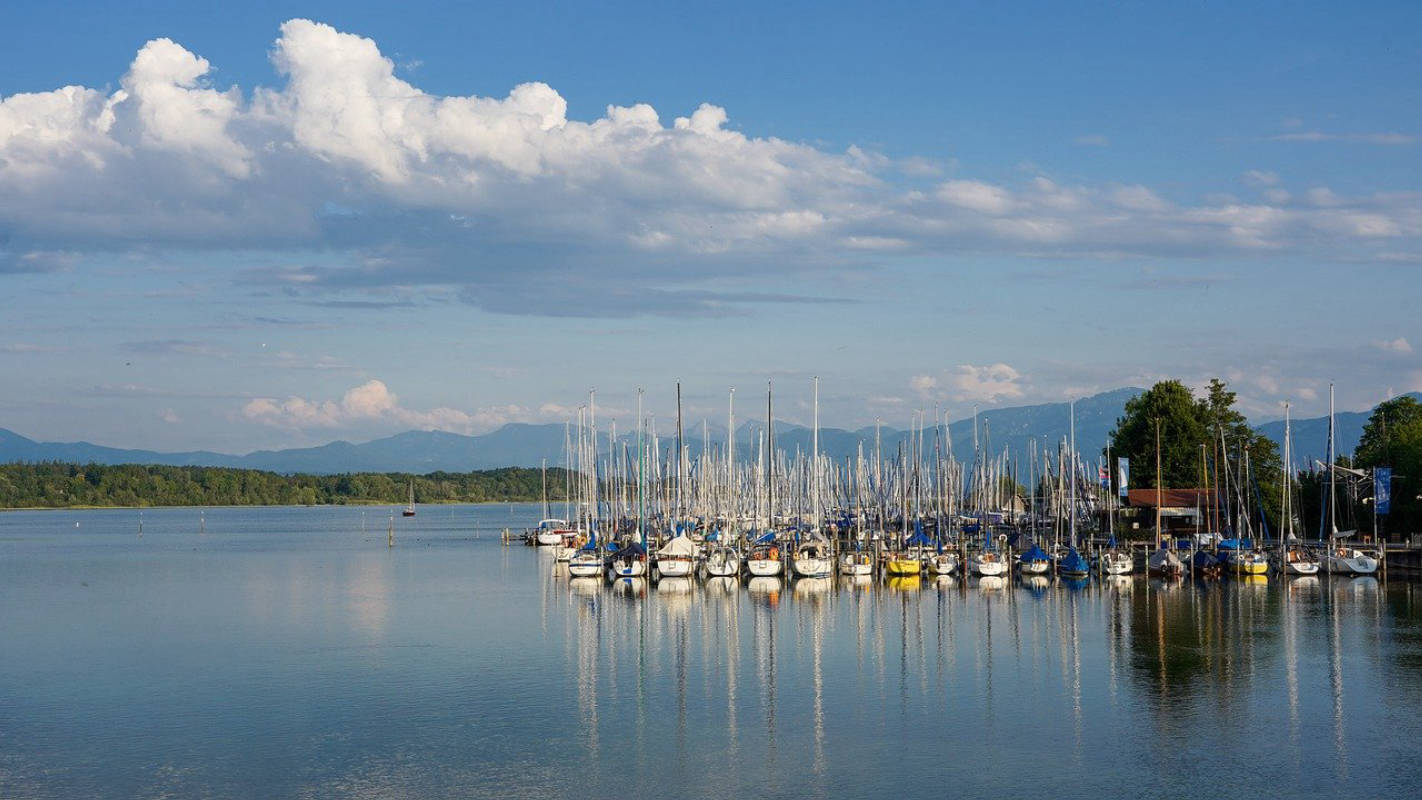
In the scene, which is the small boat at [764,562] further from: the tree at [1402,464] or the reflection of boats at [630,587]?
the tree at [1402,464]

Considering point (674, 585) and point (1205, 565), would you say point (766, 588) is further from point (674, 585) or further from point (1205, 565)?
point (1205, 565)

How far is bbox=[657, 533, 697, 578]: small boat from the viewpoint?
72812mm

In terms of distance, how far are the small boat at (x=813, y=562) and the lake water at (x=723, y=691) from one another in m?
0.75

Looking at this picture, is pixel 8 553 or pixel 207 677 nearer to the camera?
pixel 207 677

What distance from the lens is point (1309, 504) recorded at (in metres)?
92.2

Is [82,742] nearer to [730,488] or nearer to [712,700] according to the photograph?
[712,700]

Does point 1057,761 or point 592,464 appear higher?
point 592,464

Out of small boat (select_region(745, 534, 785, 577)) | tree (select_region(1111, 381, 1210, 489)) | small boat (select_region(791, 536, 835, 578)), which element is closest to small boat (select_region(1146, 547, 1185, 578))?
small boat (select_region(791, 536, 835, 578))

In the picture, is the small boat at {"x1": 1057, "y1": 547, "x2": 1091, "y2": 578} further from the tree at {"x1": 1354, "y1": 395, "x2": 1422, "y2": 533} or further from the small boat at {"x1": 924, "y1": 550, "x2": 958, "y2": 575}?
the tree at {"x1": 1354, "y1": 395, "x2": 1422, "y2": 533}

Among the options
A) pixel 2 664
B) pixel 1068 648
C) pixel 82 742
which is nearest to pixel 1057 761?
pixel 1068 648

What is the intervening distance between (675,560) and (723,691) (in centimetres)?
3308

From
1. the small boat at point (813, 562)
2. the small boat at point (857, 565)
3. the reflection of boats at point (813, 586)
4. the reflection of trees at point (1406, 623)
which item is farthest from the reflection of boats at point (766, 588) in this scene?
the reflection of trees at point (1406, 623)

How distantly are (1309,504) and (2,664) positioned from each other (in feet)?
259

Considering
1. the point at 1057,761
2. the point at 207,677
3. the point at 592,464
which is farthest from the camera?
the point at 592,464
